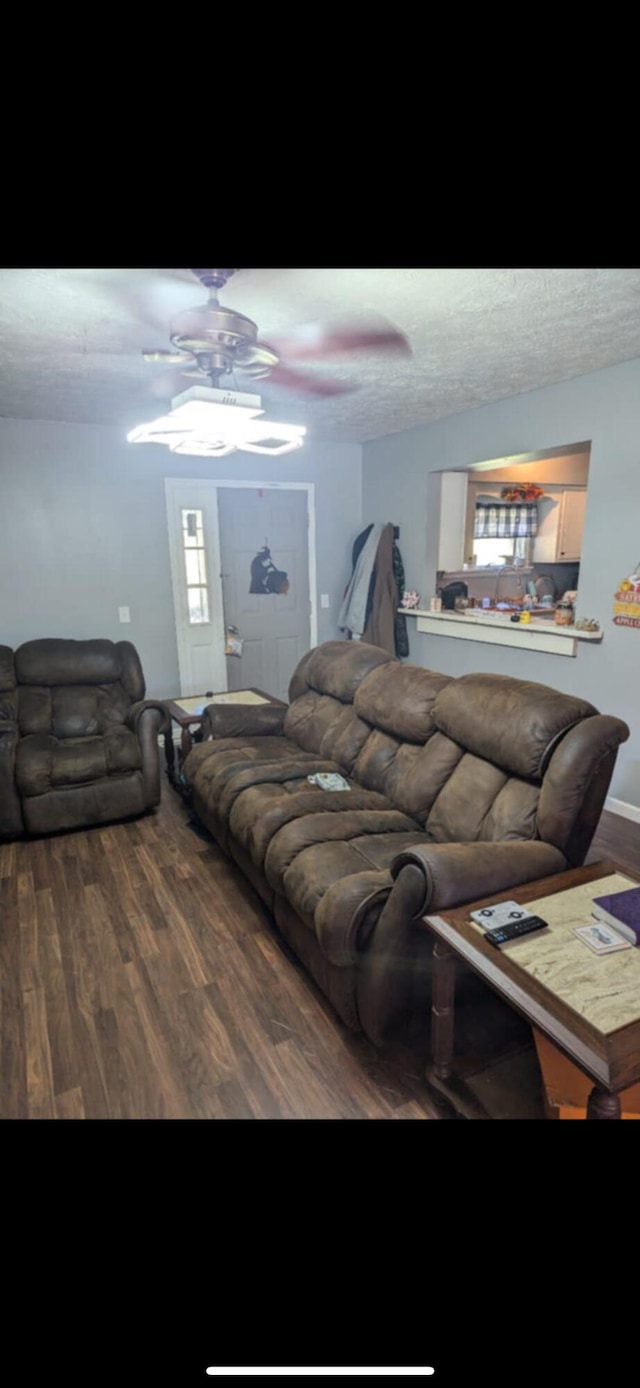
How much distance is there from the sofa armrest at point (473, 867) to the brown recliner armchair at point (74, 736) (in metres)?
2.05

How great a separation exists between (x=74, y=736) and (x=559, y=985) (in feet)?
Answer: 10.1

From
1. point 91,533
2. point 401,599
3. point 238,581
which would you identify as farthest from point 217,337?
point 401,599

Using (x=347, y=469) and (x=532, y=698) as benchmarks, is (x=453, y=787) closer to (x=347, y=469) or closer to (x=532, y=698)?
(x=532, y=698)

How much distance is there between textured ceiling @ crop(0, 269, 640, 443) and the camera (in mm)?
1868

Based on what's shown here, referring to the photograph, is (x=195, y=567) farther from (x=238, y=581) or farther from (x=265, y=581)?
(x=265, y=581)

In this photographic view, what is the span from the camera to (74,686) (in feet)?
12.3

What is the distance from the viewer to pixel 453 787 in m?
2.24

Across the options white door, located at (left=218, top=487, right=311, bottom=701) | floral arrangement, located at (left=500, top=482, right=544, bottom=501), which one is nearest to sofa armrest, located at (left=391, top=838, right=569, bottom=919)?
white door, located at (left=218, top=487, right=311, bottom=701)

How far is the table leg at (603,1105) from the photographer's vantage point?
1.07 meters

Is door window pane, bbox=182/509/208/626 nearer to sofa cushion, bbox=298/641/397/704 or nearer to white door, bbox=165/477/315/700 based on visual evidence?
white door, bbox=165/477/315/700

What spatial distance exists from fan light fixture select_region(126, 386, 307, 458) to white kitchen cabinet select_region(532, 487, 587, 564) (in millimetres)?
3845

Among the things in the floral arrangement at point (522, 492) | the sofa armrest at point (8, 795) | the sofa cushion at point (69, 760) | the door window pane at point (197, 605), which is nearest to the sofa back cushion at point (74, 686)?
the sofa cushion at point (69, 760)
